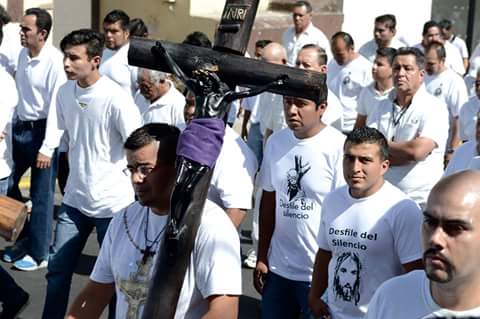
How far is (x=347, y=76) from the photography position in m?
11.1

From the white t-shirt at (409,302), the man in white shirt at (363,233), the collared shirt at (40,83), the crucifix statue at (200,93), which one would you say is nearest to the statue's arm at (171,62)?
the crucifix statue at (200,93)

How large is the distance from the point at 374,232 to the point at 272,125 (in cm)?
439

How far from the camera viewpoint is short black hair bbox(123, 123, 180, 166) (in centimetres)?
409

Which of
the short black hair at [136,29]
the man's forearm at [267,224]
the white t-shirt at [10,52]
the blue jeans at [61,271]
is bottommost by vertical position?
the blue jeans at [61,271]

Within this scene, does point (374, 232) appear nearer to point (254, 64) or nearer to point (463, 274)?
point (254, 64)

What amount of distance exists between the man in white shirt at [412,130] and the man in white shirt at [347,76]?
10.2 ft

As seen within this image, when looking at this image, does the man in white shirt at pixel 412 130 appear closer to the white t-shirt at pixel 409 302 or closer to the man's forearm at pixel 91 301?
the man's forearm at pixel 91 301

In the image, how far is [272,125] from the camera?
30.9 ft

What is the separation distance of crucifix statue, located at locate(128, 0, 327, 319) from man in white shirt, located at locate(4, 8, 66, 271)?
4.92 meters

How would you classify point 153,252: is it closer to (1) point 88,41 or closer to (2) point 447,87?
(1) point 88,41

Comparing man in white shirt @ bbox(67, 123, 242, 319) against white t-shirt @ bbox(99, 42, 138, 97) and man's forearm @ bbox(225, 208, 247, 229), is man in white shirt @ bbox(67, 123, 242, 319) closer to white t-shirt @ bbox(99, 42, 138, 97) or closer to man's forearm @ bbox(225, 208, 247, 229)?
man's forearm @ bbox(225, 208, 247, 229)

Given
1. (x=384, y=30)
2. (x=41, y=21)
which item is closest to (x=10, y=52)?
(x=41, y=21)

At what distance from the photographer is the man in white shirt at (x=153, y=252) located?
12.7 ft

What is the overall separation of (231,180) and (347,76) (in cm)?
533
